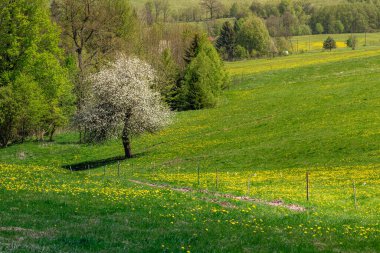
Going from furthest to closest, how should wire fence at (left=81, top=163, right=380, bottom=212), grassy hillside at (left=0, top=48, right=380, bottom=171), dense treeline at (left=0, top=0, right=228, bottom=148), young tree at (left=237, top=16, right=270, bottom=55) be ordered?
young tree at (left=237, top=16, right=270, bottom=55) → dense treeline at (left=0, top=0, right=228, bottom=148) → grassy hillside at (left=0, top=48, right=380, bottom=171) → wire fence at (left=81, top=163, right=380, bottom=212)

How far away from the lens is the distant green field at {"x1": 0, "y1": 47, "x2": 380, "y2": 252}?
17531 millimetres

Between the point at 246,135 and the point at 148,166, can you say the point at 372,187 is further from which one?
the point at 246,135

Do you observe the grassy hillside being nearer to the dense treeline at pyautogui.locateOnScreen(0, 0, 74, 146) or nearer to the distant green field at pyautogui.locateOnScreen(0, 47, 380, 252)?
the distant green field at pyautogui.locateOnScreen(0, 47, 380, 252)

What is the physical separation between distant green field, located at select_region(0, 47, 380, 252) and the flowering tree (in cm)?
310

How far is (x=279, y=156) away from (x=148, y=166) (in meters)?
12.8

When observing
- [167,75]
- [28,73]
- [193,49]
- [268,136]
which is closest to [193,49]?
[193,49]

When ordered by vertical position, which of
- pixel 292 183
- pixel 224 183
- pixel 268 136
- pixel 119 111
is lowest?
pixel 268 136

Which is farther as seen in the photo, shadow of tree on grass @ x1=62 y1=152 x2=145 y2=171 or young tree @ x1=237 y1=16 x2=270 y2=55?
young tree @ x1=237 y1=16 x2=270 y2=55

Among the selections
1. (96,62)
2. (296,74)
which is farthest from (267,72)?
(96,62)

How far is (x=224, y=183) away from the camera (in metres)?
38.5

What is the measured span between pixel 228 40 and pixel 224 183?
473 feet

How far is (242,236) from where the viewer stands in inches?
709

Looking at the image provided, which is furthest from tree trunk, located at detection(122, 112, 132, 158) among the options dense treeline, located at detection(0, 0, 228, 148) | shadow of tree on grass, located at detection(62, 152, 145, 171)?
shadow of tree on grass, located at detection(62, 152, 145, 171)

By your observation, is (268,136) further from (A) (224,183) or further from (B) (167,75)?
(B) (167,75)
